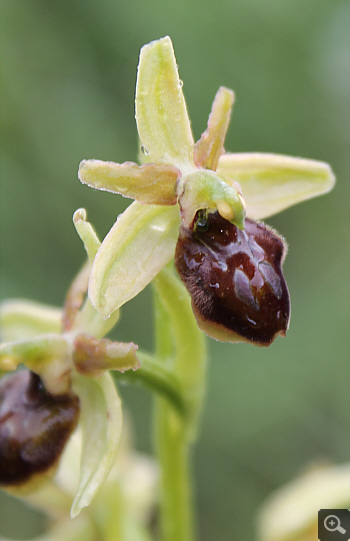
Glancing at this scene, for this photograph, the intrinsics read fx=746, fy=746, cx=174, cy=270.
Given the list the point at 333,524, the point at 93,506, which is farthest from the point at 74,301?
the point at 333,524

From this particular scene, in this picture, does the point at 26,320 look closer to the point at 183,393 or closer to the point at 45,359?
the point at 45,359

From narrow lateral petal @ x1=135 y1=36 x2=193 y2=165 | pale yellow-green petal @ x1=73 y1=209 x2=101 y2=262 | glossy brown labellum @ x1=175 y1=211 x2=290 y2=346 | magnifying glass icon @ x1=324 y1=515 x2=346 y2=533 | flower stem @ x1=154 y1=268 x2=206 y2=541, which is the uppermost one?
narrow lateral petal @ x1=135 y1=36 x2=193 y2=165

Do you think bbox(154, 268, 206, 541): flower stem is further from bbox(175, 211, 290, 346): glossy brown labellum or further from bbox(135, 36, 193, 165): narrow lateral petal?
bbox(135, 36, 193, 165): narrow lateral petal

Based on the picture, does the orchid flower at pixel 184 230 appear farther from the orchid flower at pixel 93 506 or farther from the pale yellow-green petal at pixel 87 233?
the orchid flower at pixel 93 506

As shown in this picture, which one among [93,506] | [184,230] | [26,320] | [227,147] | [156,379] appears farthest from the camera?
[227,147]

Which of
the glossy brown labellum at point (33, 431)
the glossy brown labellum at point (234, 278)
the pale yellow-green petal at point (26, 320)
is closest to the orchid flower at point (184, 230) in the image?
the glossy brown labellum at point (234, 278)

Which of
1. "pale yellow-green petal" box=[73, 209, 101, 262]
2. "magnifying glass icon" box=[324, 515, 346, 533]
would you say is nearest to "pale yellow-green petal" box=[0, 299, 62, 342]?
"pale yellow-green petal" box=[73, 209, 101, 262]
